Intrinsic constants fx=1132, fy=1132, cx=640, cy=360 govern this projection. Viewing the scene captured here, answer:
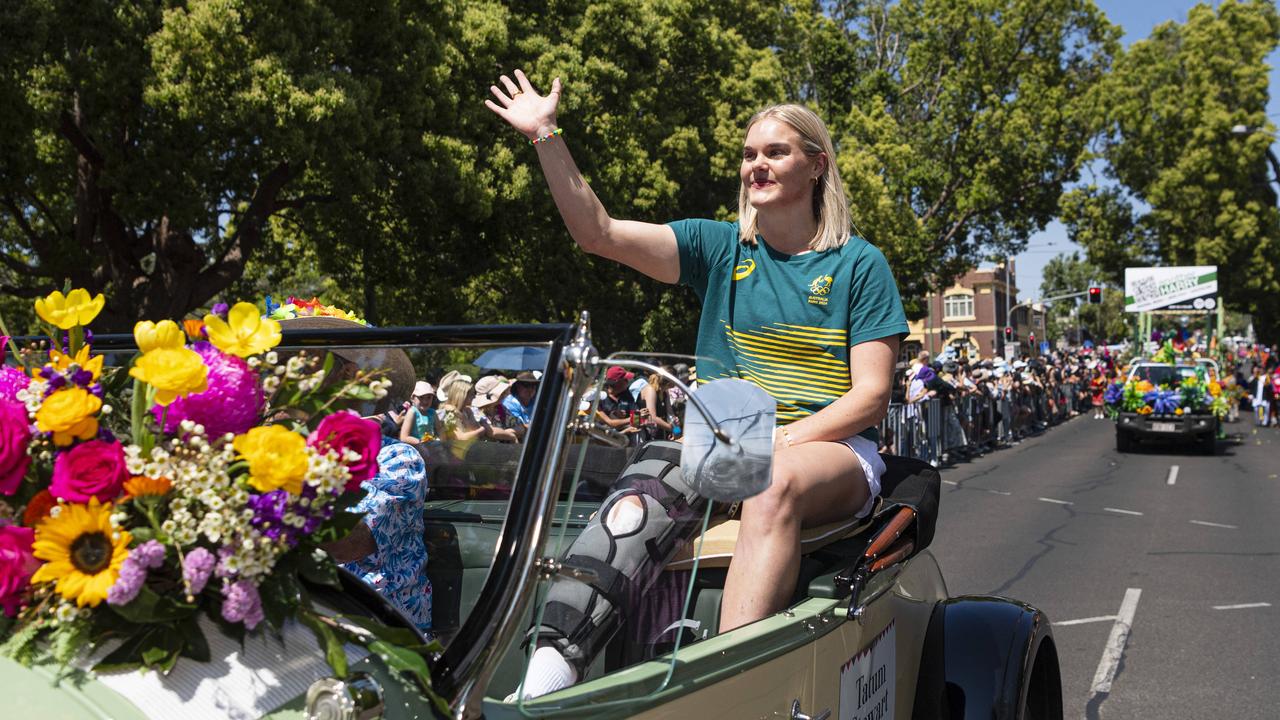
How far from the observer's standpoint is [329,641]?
140cm

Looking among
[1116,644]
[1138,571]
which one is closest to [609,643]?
[1116,644]

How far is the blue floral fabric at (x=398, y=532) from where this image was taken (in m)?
2.61

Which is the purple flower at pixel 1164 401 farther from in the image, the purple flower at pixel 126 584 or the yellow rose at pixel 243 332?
the purple flower at pixel 126 584

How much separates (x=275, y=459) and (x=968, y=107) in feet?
126

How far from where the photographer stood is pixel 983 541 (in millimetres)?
10180

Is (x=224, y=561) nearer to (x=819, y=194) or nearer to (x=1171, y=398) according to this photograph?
(x=819, y=194)

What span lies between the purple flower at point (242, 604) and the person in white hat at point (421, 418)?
2.60 ft

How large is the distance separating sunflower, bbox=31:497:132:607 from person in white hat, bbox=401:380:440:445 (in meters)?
0.80

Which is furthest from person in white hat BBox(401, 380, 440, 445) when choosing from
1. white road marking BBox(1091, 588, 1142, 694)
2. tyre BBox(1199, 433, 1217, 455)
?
tyre BBox(1199, 433, 1217, 455)

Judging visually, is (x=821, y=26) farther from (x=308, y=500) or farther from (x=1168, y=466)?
(x=308, y=500)

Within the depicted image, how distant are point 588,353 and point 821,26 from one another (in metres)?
36.7

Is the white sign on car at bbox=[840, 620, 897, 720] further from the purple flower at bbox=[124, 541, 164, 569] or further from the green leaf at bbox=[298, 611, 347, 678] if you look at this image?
the purple flower at bbox=[124, 541, 164, 569]

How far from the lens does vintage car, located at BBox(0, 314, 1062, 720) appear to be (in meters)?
1.38

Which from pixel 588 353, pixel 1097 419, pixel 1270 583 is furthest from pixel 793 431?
pixel 1097 419
